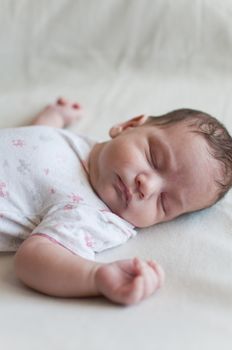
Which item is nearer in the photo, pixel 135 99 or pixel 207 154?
pixel 207 154

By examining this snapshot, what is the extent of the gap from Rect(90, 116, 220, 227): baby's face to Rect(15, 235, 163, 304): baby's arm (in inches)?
7.4

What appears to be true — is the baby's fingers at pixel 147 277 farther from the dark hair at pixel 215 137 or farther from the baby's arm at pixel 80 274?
the dark hair at pixel 215 137

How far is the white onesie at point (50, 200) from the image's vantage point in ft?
3.32

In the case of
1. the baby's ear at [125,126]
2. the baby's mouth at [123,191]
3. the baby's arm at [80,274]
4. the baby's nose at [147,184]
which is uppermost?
the baby's ear at [125,126]

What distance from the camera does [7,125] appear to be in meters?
1.47

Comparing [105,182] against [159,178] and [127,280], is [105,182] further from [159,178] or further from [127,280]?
[127,280]

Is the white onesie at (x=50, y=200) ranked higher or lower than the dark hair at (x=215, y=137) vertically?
lower

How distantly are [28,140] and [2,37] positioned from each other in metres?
0.55

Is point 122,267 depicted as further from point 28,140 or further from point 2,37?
point 2,37

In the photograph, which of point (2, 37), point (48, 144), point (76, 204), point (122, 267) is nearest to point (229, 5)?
point (2, 37)

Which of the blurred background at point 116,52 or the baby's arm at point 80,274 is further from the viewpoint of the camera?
the blurred background at point 116,52

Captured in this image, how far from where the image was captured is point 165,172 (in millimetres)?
1107

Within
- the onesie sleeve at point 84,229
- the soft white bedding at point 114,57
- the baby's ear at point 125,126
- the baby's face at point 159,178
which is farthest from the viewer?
the soft white bedding at point 114,57

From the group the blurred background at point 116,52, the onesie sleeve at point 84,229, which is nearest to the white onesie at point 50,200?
the onesie sleeve at point 84,229
